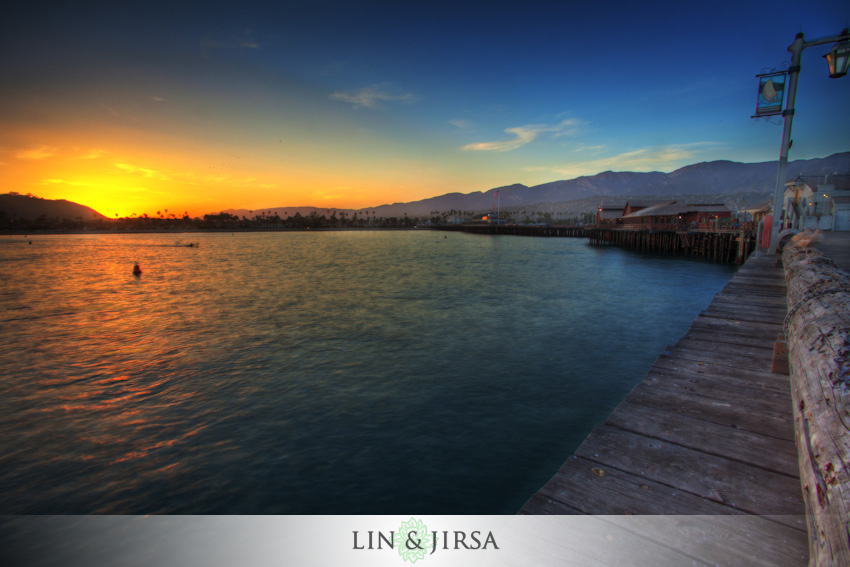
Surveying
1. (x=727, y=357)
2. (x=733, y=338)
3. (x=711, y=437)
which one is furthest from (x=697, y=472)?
(x=733, y=338)

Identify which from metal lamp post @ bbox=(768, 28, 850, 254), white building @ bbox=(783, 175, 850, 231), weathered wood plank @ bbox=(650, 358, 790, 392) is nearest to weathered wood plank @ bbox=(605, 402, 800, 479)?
weathered wood plank @ bbox=(650, 358, 790, 392)

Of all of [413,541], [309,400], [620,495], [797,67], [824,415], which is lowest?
[309,400]

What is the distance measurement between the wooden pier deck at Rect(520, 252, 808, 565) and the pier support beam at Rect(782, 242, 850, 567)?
1.17ft

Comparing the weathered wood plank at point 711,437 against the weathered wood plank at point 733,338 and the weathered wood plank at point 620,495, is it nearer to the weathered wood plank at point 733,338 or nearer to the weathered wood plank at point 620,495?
the weathered wood plank at point 620,495

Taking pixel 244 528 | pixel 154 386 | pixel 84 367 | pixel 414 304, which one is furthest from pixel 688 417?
pixel 414 304

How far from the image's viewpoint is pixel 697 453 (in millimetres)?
3635

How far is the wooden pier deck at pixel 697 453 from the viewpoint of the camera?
2.97 metres

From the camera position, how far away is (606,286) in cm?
2750

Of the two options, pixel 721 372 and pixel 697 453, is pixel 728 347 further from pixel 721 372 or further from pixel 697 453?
pixel 697 453

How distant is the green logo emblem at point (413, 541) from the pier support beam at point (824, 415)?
3.23m

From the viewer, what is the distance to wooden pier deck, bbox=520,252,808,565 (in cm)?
297

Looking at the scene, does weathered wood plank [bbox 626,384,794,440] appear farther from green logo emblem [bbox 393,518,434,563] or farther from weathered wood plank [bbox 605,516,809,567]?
green logo emblem [bbox 393,518,434,563]

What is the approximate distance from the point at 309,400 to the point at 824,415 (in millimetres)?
8998

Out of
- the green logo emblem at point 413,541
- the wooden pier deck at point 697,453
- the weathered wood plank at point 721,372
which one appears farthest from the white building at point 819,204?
the green logo emblem at point 413,541
